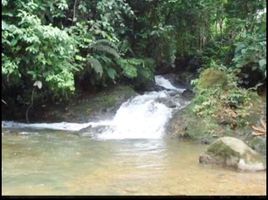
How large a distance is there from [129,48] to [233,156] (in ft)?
25.4

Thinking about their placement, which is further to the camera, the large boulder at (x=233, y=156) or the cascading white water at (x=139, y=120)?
the cascading white water at (x=139, y=120)

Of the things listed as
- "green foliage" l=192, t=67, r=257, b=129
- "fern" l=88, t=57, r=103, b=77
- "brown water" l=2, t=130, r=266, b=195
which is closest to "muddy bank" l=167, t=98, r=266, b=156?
"green foliage" l=192, t=67, r=257, b=129

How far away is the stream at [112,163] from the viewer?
17.5ft

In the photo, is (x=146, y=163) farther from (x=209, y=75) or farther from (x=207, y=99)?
(x=209, y=75)

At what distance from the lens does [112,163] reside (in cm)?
686

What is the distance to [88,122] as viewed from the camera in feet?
38.3

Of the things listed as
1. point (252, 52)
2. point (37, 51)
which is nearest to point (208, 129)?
point (252, 52)

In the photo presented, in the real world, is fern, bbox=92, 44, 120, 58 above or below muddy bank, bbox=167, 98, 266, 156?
above

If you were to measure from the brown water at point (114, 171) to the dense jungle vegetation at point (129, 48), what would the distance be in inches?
77.5

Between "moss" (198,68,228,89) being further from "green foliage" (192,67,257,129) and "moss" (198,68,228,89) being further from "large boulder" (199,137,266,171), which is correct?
"large boulder" (199,137,266,171)

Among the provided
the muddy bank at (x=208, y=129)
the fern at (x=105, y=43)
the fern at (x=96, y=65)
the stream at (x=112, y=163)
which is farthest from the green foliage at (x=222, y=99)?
the fern at (x=105, y=43)

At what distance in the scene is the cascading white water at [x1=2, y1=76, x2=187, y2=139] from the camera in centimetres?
1011

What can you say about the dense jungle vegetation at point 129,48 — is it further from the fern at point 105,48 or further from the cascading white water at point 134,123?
the cascading white water at point 134,123

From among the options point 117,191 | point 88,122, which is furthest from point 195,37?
point 117,191
